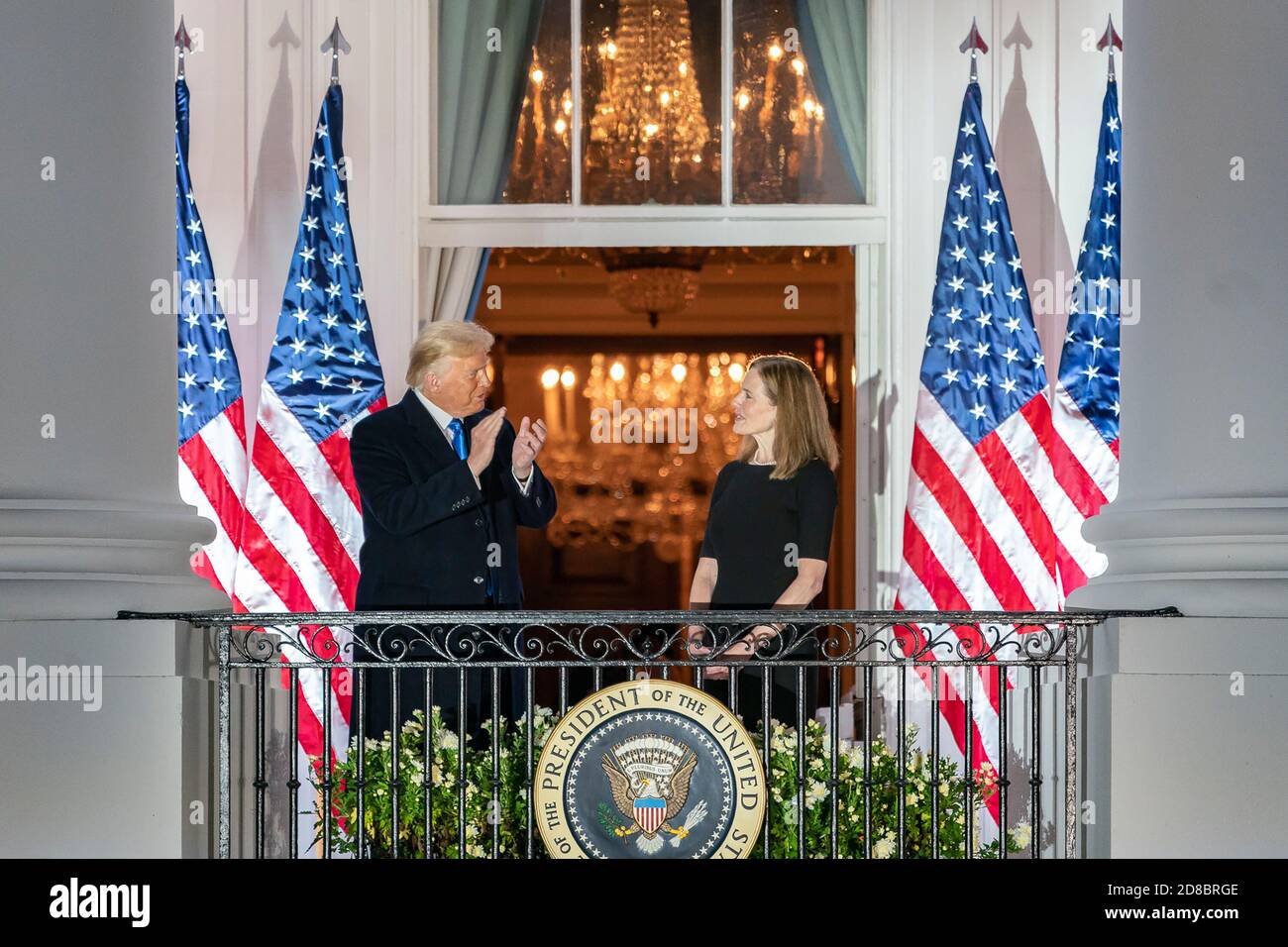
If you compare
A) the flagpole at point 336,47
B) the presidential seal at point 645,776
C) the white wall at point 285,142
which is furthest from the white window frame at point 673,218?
the presidential seal at point 645,776

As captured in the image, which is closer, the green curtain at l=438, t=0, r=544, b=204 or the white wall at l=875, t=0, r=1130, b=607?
the white wall at l=875, t=0, r=1130, b=607

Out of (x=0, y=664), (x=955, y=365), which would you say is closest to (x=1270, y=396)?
(x=955, y=365)

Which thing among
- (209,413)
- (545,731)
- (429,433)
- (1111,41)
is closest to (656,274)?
(1111,41)

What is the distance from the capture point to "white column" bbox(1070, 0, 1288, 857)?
552cm

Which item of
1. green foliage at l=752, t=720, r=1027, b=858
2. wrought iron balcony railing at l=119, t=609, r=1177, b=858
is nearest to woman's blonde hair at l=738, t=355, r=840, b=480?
wrought iron balcony railing at l=119, t=609, r=1177, b=858

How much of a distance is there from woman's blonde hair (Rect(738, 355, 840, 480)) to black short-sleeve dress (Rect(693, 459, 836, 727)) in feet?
0.20

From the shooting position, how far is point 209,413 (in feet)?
24.3

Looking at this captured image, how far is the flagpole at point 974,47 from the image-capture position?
781 cm

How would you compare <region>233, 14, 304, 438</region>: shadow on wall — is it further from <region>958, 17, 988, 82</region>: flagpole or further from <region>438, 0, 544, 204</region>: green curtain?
<region>958, 17, 988, 82</region>: flagpole

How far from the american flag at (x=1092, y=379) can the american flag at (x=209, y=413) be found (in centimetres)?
353

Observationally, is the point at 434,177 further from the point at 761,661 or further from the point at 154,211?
the point at 761,661

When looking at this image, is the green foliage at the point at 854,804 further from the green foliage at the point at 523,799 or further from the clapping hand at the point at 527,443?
the clapping hand at the point at 527,443

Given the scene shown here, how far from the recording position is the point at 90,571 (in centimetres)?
557

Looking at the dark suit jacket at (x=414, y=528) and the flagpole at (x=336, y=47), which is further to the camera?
the flagpole at (x=336, y=47)
